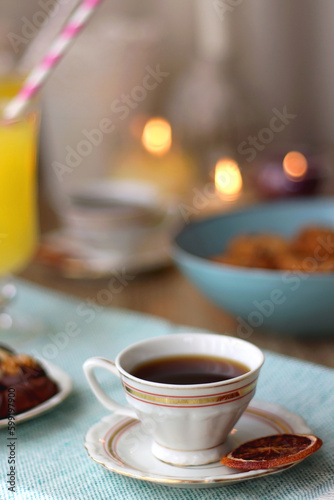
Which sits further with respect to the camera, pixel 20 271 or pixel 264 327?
pixel 20 271

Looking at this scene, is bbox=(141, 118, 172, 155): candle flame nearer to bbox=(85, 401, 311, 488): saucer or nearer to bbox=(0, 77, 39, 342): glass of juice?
bbox=(0, 77, 39, 342): glass of juice

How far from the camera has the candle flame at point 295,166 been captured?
1.78 m

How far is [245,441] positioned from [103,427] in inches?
6.1

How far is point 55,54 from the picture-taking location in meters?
1.12

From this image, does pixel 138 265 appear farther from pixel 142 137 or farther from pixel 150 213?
pixel 142 137

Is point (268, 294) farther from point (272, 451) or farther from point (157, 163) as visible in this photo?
point (157, 163)

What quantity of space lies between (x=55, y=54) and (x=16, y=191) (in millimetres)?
266

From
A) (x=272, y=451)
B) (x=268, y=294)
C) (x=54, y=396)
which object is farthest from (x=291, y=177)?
(x=272, y=451)

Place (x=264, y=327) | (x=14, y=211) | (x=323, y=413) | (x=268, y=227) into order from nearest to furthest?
(x=323, y=413) → (x=264, y=327) → (x=14, y=211) → (x=268, y=227)

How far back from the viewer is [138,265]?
4.92ft

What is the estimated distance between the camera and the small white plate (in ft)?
2.79

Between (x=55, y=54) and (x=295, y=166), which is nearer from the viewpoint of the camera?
(x=55, y=54)

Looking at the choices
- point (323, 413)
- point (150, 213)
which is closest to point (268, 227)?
point (150, 213)

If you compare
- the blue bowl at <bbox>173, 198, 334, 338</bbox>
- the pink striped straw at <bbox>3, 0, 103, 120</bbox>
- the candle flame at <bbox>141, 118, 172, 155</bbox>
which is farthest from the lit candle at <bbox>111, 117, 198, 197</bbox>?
the pink striped straw at <bbox>3, 0, 103, 120</bbox>
